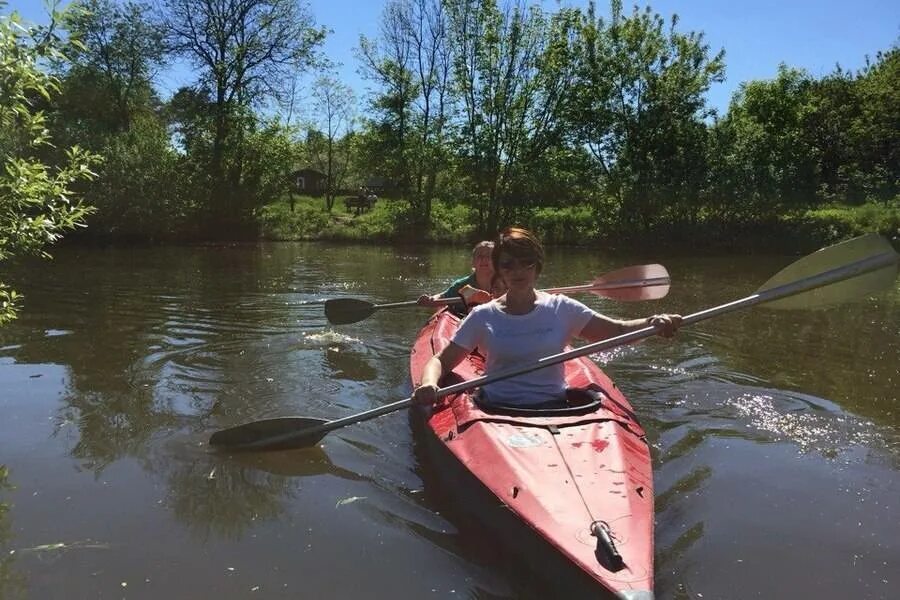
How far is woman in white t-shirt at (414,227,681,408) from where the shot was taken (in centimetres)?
370

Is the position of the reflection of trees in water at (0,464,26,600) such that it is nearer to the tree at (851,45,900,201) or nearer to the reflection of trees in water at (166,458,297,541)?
the reflection of trees in water at (166,458,297,541)

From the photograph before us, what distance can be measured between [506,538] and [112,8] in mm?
28367

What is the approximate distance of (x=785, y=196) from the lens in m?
19.9

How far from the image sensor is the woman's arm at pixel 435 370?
354 cm

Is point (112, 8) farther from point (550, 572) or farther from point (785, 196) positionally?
point (550, 572)

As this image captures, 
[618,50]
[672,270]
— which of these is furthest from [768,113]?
[672,270]

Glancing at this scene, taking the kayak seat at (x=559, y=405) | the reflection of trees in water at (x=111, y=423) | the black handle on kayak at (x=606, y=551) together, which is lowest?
the reflection of trees in water at (x=111, y=423)

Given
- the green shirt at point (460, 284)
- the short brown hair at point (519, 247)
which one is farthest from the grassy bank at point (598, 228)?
the short brown hair at point (519, 247)

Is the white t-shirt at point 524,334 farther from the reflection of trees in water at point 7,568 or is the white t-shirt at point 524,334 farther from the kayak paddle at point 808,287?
the reflection of trees in water at point 7,568

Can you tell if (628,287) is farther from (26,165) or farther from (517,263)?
(26,165)

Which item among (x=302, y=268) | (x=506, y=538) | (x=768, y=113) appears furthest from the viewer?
(x=768, y=113)

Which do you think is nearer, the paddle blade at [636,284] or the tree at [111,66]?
the paddle blade at [636,284]

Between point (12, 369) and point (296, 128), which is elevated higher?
point (296, 128)

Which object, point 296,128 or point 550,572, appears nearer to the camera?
point 550,572
